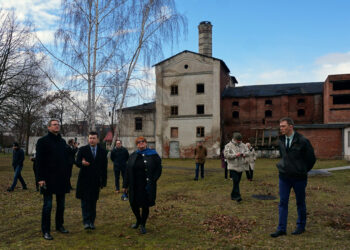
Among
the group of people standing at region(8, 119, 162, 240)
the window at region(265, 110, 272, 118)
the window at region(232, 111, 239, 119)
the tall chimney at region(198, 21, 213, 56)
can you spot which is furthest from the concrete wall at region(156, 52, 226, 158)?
the group of people standing at region(8, 119, 162, 240)

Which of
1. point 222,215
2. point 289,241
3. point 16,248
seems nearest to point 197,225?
point 222,215

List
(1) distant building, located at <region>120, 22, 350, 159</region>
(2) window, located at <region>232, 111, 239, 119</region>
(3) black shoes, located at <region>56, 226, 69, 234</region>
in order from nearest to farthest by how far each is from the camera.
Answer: (3) black shoes, located at <region>56, 226, 69, 234</region>
(1) distant building, located at <region>120, 22, 350, 159</region>
(2) window, located at <region>232, 111, 239, 119</region>

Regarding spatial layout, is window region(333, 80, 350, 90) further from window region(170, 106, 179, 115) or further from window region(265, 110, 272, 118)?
window region(170, 106, 179, 115)

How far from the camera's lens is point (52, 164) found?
5.75 metres

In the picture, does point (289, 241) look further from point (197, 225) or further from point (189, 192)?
point (189, 192)

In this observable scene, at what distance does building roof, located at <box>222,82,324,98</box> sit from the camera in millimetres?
42406

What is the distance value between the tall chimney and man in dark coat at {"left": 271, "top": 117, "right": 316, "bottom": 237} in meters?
43.7

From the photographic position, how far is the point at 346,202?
8.77 meters

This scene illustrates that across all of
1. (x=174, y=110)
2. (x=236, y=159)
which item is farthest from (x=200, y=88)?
(x=236, y=159)

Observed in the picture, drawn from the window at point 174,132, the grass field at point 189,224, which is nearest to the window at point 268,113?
the window at point 174,132

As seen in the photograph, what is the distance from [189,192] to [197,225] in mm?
4569

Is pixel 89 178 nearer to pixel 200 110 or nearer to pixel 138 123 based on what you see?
pixel 200 110

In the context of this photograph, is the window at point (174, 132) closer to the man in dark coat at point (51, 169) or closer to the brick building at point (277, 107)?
the brick building at point (277, 107)

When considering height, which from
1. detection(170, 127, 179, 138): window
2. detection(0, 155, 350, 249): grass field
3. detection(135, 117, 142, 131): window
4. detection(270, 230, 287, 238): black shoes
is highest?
detection(135, 117, 142, 131): window
